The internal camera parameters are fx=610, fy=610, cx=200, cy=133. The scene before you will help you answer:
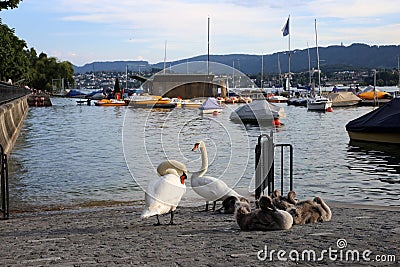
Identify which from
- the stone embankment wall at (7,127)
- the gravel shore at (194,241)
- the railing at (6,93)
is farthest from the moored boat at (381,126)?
the railing at (6,93)

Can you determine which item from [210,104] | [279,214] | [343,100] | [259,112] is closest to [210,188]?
[279,214]

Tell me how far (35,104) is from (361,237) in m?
93.0

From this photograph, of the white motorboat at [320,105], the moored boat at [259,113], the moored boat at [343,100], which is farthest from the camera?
the moored boat at [343,100]

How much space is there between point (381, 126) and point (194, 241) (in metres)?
22.1

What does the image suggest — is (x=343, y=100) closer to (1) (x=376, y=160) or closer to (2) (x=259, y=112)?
(2) (x=259, y=112)

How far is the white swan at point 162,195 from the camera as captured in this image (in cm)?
917

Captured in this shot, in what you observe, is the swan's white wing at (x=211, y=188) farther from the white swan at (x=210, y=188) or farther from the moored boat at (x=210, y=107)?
the moored boat at (x=210, y=107)

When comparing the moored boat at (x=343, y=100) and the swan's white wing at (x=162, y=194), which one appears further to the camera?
the moored boat at (x=343, y=100)

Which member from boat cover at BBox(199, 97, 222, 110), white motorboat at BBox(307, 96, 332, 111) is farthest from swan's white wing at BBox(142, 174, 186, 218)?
white motorboat at BBox(307, 96, 332, 111)

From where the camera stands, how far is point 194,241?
8461 mm

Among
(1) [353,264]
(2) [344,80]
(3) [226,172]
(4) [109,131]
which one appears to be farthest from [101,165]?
(2) [344,80]

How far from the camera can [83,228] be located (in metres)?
10.0

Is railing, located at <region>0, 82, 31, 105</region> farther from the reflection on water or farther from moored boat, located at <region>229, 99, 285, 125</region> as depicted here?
the reflection on water

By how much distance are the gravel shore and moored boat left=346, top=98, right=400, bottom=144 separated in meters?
18.0
